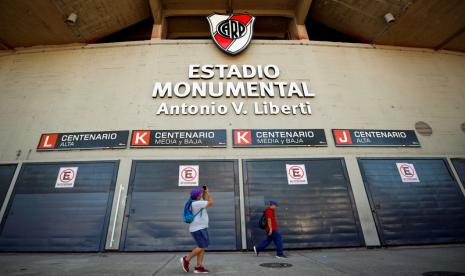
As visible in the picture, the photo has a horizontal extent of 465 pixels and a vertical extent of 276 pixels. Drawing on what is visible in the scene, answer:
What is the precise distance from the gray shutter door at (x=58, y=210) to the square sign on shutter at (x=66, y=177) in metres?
0.12

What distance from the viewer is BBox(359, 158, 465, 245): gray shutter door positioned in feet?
22.6

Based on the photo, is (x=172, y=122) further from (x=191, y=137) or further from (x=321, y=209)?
(x=321, y=209)

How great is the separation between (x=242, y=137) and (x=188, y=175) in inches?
86.7

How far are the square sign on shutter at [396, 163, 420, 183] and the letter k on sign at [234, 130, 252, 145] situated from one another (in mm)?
5103

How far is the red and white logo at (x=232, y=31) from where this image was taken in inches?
379

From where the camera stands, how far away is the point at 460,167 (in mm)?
8062

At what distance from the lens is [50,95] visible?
346 inches

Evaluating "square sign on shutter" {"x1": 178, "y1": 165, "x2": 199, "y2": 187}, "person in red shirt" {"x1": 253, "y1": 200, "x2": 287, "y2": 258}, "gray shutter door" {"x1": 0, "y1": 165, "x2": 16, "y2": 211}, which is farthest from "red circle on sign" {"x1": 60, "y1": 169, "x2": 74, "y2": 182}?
"person in red shirt" {"x1": 253, "y1": 200, "x2": 287, "y2": 258}

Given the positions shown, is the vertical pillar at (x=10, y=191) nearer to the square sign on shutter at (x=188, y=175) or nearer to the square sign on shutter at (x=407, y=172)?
the square sign on shutter at (x=188, y=175)

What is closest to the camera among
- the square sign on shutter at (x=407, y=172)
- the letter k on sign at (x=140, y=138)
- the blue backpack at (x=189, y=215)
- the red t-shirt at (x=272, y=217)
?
the blue backpack at (x=189, y=215)

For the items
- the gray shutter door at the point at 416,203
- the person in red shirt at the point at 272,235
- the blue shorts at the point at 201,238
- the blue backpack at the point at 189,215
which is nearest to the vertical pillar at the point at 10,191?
the blue backpack at the point at 189,215

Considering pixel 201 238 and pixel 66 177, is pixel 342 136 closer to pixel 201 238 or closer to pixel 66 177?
pixel 201 238

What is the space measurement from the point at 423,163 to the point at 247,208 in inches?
248

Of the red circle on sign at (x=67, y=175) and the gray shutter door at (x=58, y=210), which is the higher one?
the red circle on sign at (x=67, y=175)
